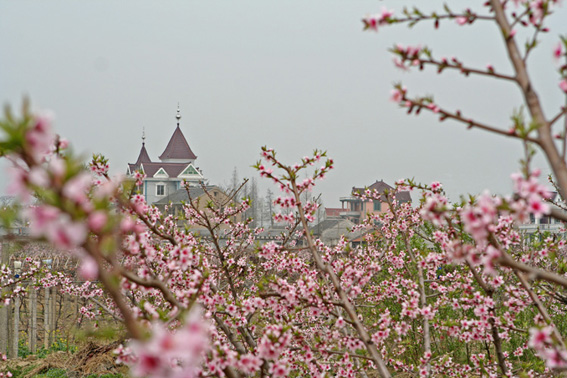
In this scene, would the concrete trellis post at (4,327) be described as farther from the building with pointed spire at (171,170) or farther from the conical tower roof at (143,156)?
the conical tower roof at (143,156)

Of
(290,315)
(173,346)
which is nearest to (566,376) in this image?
(290,315)

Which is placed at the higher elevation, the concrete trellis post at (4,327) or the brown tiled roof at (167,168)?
the brown tiled roof at (167,168)

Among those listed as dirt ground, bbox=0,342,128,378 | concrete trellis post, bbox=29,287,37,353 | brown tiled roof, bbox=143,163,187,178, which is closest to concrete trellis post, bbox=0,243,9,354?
dirt ground, bbox=0,342,128,378

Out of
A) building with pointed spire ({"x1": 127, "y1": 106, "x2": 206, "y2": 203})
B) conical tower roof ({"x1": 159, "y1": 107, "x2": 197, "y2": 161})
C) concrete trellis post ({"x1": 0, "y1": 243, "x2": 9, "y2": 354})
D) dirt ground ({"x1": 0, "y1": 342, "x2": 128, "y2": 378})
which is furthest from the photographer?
conical tower roof ({"x1": 159, "y1": 107, "x2": 197, "y2": 161})

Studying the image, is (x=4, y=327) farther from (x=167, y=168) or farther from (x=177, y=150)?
(x=177, y=150)

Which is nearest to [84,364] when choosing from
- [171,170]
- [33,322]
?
[33,322]

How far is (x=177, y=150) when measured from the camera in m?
69.2

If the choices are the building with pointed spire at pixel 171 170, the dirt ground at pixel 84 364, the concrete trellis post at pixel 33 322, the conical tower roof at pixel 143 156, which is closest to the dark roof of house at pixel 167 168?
the building with pointed spire at pixel 171 170

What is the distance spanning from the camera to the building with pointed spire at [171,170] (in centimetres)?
6356

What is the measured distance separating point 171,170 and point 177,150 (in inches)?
181

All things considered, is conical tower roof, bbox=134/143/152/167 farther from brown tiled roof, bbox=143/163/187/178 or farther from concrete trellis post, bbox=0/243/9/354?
concrete trellis post, bbox=0/243/9/354

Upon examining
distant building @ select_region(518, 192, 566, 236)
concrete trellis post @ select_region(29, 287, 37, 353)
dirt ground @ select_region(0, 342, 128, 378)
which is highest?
distant building @ select_region(518, 192, 566, 236)

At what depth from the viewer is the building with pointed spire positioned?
6356 centimetres

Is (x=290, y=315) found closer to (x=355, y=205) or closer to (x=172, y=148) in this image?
(x=172, y=148)
